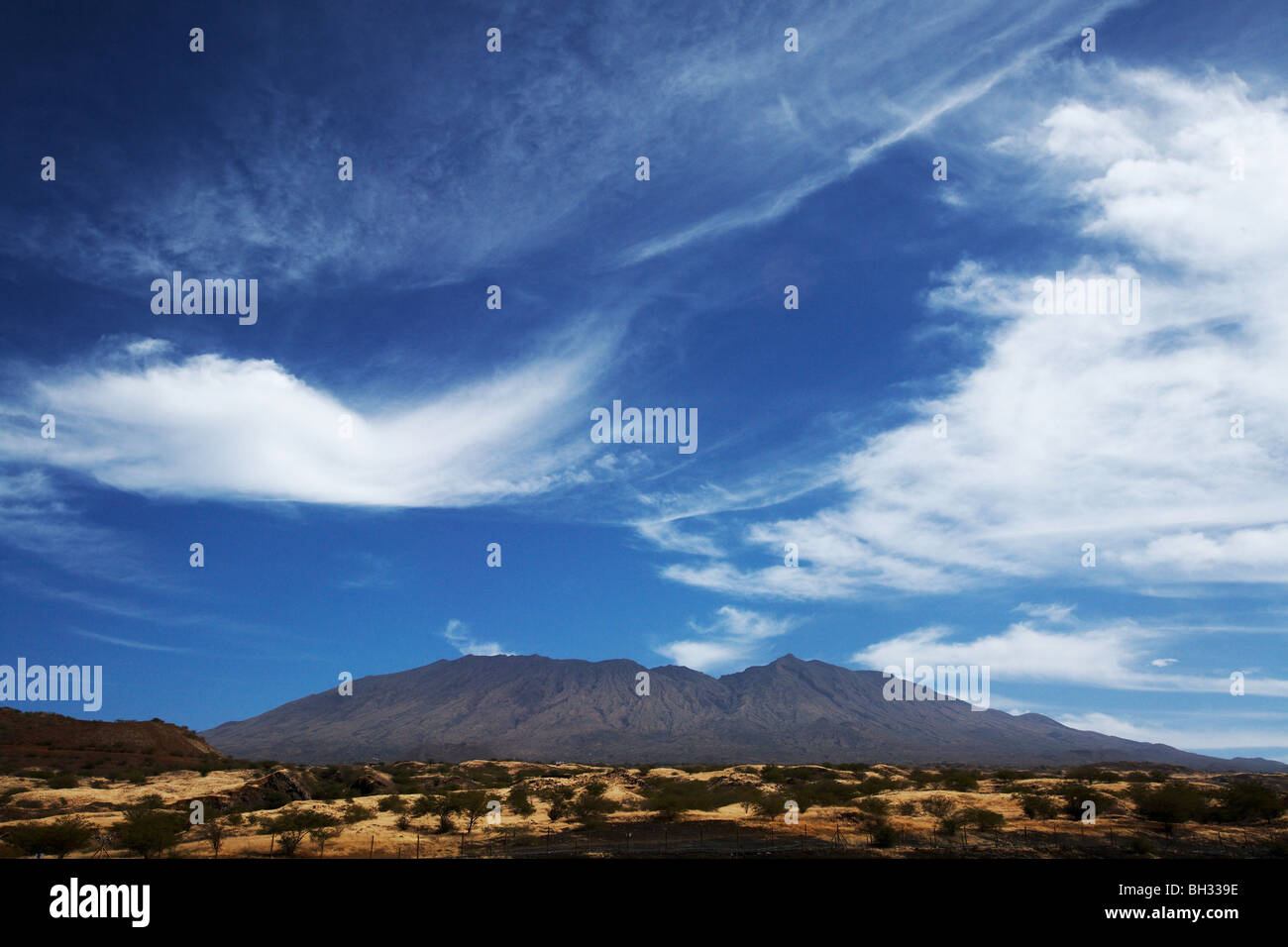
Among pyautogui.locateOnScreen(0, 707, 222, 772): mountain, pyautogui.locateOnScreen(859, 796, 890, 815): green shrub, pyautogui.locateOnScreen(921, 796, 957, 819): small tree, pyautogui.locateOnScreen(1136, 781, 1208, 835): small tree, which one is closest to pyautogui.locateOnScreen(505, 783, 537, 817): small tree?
pyautogui.locateOnScreen(859, 796, 890, 815): green shrub

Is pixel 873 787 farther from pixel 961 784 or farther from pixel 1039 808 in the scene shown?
pixel 1039 808

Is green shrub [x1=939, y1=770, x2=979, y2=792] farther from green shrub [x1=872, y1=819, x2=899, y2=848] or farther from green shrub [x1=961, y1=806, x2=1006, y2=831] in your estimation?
green shrub [x1=872, y1=819, x2=899, y2=848]

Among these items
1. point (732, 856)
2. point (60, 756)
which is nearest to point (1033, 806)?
point (732, 856)

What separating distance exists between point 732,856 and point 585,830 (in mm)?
12468

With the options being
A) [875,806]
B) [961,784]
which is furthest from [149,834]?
[961,784]

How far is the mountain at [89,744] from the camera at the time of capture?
68562mm

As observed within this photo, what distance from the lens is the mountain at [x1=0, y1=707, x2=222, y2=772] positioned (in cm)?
6856

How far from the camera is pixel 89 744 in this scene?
252 feet

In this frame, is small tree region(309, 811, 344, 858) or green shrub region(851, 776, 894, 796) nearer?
small tree region(309, 811, 344, 858)

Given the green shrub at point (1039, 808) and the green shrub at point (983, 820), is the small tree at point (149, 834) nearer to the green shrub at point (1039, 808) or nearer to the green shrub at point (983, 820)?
the green shrub at point (983, 820)

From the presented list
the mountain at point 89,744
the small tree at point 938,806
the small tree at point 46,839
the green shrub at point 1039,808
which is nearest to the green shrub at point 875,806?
the small tree at point 938,806

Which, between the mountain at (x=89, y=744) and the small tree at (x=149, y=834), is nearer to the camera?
the small tree at (x=149, y=834)
